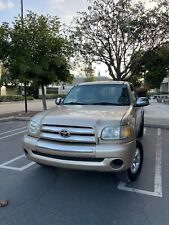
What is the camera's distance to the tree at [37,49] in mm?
12742

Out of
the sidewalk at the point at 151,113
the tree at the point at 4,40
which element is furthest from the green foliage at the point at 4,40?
the sidewalk at the point at 151,113

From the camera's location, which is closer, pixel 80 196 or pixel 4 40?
pixel 80 196

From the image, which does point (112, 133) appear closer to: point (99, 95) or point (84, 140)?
point (84, 140)

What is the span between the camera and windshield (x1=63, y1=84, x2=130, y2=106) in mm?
5066

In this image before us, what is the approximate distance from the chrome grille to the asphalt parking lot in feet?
2.88

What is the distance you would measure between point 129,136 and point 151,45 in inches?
471

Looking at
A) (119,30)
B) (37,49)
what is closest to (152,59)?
(119,30)

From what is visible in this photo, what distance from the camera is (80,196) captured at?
12.5ft

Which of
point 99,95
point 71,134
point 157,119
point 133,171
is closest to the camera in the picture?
point 71,134

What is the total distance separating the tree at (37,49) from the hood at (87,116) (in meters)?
8.83

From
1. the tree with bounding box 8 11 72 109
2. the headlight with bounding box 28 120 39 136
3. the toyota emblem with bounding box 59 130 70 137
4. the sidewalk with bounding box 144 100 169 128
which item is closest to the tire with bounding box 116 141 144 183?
the toyota emblem with bounding box 59 130 70 137

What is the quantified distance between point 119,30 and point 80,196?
12.3 m

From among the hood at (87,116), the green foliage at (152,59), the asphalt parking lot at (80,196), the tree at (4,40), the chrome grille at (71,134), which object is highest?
the tree at (4,40)

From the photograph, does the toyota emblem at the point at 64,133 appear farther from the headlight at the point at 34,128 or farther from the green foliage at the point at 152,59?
the green foliage at the point at 152,59
